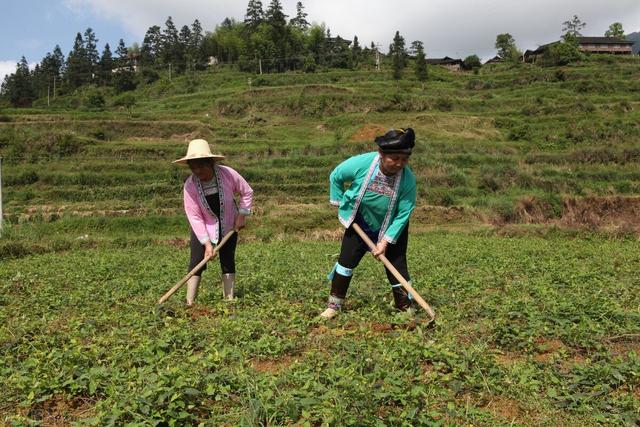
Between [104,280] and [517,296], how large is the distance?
6535 mm

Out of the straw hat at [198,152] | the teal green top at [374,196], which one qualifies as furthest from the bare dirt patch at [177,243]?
the teal green top at [374,196]

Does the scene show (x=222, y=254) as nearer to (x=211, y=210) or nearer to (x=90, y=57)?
(x=211, y=210)

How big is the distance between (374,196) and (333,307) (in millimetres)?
1276

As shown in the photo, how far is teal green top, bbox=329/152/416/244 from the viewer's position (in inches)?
201

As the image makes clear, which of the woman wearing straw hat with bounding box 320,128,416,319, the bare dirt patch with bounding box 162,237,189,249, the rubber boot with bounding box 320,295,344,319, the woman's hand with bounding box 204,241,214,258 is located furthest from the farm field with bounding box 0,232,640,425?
the bare dirt patch with bounding box 162,237,189,249

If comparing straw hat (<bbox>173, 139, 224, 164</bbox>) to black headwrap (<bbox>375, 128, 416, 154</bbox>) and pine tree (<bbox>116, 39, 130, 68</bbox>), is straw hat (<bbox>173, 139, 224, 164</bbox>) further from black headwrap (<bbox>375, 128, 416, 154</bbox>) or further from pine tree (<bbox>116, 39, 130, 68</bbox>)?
pine tree (<bbox>116, 39, 130, 68</bbox>)

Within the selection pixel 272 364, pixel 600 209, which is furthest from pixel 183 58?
pixel 272 364

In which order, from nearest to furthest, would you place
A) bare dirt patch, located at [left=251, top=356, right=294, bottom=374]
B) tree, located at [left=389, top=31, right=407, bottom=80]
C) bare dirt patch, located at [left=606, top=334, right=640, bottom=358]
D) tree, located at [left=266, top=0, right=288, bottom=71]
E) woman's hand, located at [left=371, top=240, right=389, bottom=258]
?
bare dirt patch, located at [left=251, top=356, right=294, bottom=374] → bare dirt patch, located at [left=606, top=334, right=640, bottom=358] → woman's hand, located at [left=371, top=240, right=389, bottom=258] → tree, located at [left=389, top=31, right=407, bottom=80] → tree, located at [left=266, top=0, right=288, bottom=71]

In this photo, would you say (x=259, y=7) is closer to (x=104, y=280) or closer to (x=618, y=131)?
(x=618, y=131)

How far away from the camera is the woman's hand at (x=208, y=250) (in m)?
5.69

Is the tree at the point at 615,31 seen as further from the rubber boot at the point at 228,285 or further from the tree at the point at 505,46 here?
the rubber boot at the point at 228,285

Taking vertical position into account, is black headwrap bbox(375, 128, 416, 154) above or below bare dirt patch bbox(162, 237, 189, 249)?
above

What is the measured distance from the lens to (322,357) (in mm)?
3754

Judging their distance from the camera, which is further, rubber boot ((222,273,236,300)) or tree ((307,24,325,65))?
tree ((307,24,325,65))
